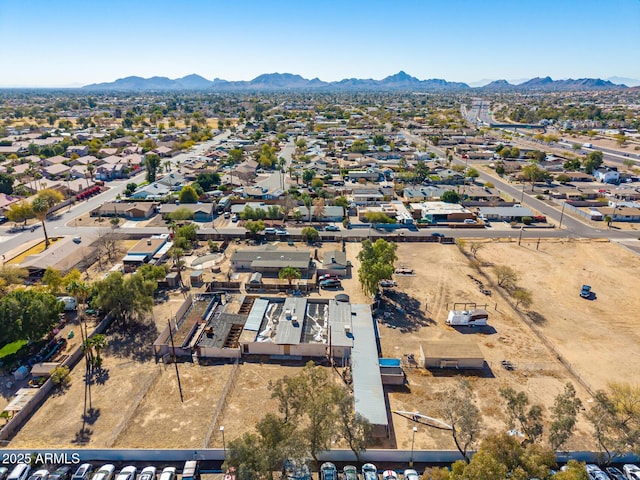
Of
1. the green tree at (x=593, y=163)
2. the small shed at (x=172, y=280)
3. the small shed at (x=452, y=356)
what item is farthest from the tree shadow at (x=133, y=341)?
the green tree at (x=593, y=163)

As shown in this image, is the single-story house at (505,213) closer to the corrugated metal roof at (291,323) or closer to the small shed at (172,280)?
the corrugated metal roof at (291,323)

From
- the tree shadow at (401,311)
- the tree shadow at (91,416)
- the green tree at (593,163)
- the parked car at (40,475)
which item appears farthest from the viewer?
the green tree at (593,163)

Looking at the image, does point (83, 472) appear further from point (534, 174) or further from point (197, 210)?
point (534, 174)

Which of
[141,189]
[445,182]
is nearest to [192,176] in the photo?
[141,189]

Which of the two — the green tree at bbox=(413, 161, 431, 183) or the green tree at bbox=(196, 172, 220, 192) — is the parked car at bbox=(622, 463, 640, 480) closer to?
the green tree at bbox=(413, 161, 431, 183)

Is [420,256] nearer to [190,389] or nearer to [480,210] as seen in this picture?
[480,210]

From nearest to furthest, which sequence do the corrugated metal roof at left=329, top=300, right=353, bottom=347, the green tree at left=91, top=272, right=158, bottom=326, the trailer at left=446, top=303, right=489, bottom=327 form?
the corrugated metal roof at left=329, top=300, right=353, bottom=347 < the green tree at left=91, top=272, right=158, bottom=326 < the trailer at left=446, top=303, right=489, bottom=327

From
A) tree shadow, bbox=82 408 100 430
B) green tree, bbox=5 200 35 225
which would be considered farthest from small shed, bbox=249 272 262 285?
green tree, bbox=5 200 35 225
